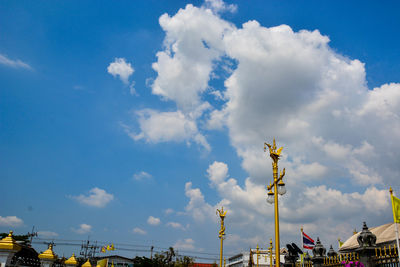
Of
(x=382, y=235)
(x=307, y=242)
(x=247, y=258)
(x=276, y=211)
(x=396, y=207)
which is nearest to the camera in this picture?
(x=396, y=207)

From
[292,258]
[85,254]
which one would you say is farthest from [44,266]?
[85,254]

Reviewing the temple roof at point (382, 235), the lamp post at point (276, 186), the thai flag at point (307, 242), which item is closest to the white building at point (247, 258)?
the temple roof at point (382, 235)

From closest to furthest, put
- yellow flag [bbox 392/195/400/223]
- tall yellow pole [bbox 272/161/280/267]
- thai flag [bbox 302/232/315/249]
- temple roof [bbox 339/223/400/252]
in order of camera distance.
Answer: yellow flag [bbox 392/195/400/223] → tall yellow pole [bbox 272/161/280/267] → thai flag [bbox 302/232/315/249] → temple roof [bbox 339/223/400/252]

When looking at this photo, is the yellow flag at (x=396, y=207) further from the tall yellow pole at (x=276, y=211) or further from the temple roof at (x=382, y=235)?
the temple roof at (x=382, y=235)

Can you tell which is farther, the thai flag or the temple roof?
the temple roof

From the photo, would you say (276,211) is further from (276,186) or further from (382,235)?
(382,235)

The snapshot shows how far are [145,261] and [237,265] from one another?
134ft

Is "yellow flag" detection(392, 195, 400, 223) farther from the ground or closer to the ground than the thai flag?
farther from the ground

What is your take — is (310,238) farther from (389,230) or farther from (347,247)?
(347,247)

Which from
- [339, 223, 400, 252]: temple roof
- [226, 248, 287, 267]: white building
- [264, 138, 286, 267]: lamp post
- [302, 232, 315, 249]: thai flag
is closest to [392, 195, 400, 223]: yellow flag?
[264, 138, 286, 267]: lamp post

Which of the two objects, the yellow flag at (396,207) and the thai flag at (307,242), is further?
the thai flag at (307,242)

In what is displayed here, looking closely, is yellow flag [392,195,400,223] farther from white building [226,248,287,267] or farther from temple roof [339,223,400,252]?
white building [226,248,287,267]

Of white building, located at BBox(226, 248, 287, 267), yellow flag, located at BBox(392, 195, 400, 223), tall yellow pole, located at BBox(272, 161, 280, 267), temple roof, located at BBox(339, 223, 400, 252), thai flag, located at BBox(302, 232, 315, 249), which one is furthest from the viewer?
white building, located at BBox(226, 248, 287, 267)

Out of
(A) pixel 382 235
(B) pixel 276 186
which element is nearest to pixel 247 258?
(A) pixel 382 235
